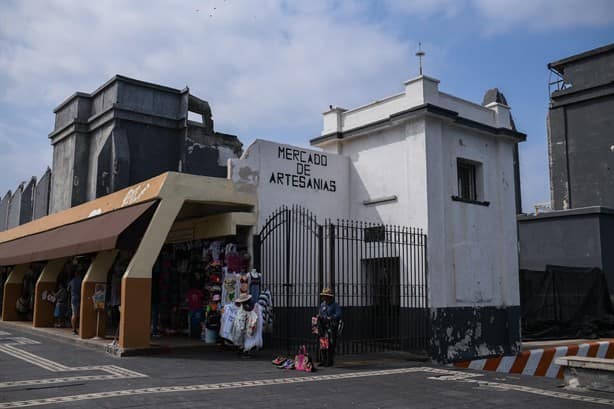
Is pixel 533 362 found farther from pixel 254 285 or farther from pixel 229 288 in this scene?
pixel 229 288

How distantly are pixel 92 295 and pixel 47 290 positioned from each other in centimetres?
468

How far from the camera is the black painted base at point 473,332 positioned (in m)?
13.5

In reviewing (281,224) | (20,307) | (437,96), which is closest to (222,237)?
(281,224)

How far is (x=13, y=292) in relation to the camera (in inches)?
804

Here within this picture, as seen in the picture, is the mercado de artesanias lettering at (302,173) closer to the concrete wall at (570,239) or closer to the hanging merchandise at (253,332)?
the hanging merchandise at (253,332)

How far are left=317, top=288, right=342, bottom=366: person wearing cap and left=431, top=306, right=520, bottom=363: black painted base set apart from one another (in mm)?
3564

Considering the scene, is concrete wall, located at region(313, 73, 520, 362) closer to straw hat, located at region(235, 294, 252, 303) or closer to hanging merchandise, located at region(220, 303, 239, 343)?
straw hat, located at region(235, 294, 252, 303)

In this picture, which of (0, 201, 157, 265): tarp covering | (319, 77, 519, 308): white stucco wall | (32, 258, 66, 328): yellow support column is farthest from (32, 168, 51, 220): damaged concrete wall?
(319, 77, 519, 308): white stucco wall

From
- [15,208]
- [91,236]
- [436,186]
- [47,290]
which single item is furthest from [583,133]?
[15,208]

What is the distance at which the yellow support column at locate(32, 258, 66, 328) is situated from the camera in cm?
1680

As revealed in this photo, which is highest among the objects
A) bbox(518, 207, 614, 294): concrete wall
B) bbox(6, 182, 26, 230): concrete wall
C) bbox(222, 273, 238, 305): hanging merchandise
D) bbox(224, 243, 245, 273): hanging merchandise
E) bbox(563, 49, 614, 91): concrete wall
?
bbox(563, 49, 614, 91): concrete wall

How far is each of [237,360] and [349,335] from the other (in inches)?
151


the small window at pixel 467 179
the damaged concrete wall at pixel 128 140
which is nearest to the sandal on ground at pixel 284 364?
the small window at pixel 467 179

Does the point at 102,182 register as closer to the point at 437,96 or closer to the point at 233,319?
the point at 233,319
